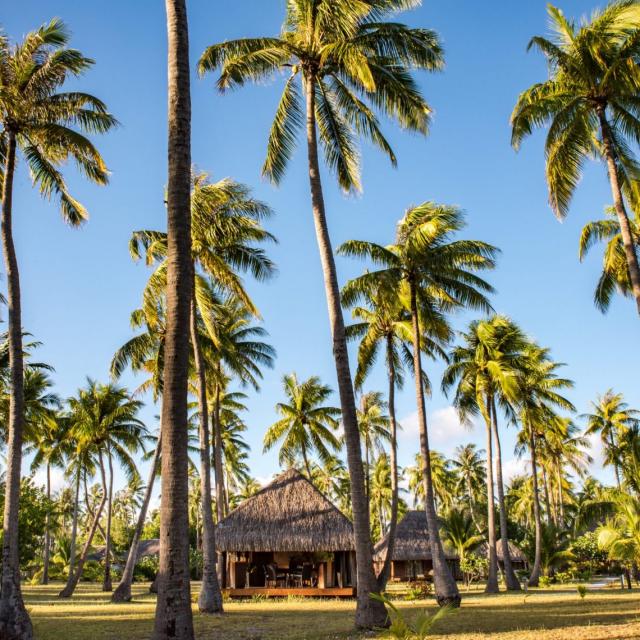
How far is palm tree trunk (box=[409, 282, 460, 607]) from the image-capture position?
58.3ft

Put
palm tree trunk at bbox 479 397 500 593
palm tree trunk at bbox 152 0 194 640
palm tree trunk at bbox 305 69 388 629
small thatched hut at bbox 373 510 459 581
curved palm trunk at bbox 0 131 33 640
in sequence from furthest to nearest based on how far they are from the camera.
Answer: small thatched hut at bbox 373 510 459 581 → palm tree trunk at bbox 479 397 500 593 → palm tree trunk at bbox 305 69 388 629 → curved palm trunk at bbox 0 131 33 640 → palm tree trunk at bbox 152 0 194 640

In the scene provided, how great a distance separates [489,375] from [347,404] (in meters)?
18.0

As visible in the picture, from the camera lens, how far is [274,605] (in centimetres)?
2194

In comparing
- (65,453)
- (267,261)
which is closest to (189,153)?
(267,261)

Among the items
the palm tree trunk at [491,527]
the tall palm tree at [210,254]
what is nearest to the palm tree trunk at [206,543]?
the tall palm tree at [210,254]

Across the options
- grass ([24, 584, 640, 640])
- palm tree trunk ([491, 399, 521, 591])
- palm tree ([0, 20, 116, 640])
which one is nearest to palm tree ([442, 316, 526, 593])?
palm tree trunk ([491, 399, 521, 591])

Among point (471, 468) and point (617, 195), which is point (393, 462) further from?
point (471, 468)

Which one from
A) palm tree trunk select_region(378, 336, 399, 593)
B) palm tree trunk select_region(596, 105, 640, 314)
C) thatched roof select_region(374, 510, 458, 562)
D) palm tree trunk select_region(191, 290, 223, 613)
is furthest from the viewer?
thatched roof select_region(374, 510, 458, 562)

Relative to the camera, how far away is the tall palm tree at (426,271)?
771 inches

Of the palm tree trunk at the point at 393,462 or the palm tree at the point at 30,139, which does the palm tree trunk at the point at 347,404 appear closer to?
the palm tree at the point at 30,139

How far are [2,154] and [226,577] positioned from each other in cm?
1967

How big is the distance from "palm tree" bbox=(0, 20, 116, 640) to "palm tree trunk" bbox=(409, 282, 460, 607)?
10425mm

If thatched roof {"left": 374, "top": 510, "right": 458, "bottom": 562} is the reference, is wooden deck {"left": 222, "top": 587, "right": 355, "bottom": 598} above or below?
below

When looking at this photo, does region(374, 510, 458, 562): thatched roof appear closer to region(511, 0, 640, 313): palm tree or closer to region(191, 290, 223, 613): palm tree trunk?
region(191, 290, 223, 613): palm tree trunk
